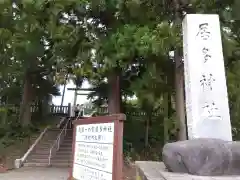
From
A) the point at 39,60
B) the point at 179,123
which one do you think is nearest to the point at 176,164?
the point at 179,123

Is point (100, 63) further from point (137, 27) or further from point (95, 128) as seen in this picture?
point (95, 128)

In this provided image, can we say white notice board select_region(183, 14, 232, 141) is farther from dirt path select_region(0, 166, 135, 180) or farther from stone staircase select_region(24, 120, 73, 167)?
stone staircase select_region(24, 120, 73, 167)

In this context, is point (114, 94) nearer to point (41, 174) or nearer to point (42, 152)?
point (42, 152)

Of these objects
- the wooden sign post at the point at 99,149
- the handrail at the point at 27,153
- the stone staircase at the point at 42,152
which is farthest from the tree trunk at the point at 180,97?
the wooden sign post at the point at 99,149

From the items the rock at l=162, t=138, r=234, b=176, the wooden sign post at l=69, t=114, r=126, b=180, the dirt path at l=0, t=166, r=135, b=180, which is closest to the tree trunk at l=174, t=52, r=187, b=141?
the dirt path at l=0, t=166, r=135, b=180

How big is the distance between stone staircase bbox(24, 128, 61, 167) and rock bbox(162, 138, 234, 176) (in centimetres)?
824

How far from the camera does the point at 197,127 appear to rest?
6.20 meters

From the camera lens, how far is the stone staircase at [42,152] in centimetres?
1264

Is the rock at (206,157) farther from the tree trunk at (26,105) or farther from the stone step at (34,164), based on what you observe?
the tree trunk at (26,105)

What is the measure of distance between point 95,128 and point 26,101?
13184 mm

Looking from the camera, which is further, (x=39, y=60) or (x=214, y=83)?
(x=39, y=60)

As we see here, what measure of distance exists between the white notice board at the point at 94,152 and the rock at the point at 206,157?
1800 mm

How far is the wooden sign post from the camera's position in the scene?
12.3ft

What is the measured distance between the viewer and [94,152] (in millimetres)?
4223
